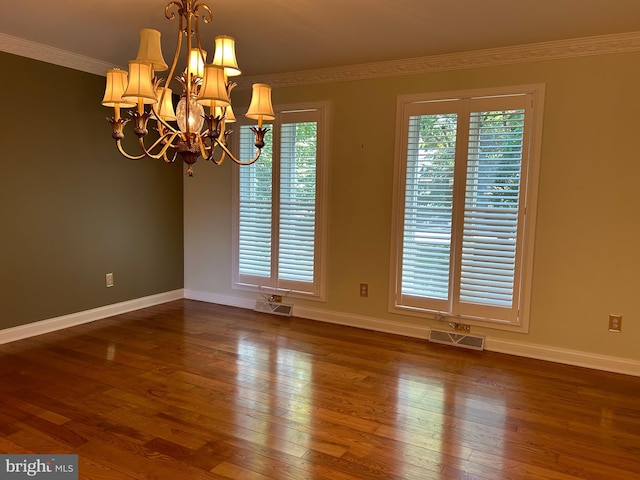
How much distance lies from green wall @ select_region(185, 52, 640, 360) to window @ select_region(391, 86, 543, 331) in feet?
0.31

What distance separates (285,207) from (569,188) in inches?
99.1

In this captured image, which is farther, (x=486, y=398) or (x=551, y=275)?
(x=551, y=275)

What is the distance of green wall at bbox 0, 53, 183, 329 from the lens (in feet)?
12.4

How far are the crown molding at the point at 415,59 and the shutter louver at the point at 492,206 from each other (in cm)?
43

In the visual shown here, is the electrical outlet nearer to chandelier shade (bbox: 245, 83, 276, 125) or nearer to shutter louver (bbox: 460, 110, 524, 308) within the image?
shutter louver (bbox: 460, 110, 524, 308)

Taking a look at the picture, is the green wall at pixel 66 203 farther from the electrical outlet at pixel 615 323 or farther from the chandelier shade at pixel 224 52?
the electrical outlet at pixel 615 323

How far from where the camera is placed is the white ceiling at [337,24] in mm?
2891

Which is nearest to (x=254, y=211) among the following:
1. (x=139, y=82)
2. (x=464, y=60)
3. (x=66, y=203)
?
(x=66, y=203)

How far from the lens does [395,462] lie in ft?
7.37

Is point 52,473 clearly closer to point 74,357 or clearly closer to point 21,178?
point 74,357

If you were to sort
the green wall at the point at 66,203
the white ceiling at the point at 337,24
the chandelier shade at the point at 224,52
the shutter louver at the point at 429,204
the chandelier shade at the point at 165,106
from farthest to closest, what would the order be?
the shutter louver at the point at 429,204 → the green wall at the point at 66,203 → the white ceiling at the point at 337,24 → the chandelier shade at the point at 165,106 → the chandelier shade at the point at 224,52

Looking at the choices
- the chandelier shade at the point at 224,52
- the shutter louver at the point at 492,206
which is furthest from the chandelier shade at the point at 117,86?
the shutter louver at the point at 492,206

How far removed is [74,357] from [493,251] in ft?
11.0

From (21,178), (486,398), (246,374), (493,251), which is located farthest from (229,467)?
(21,178)
